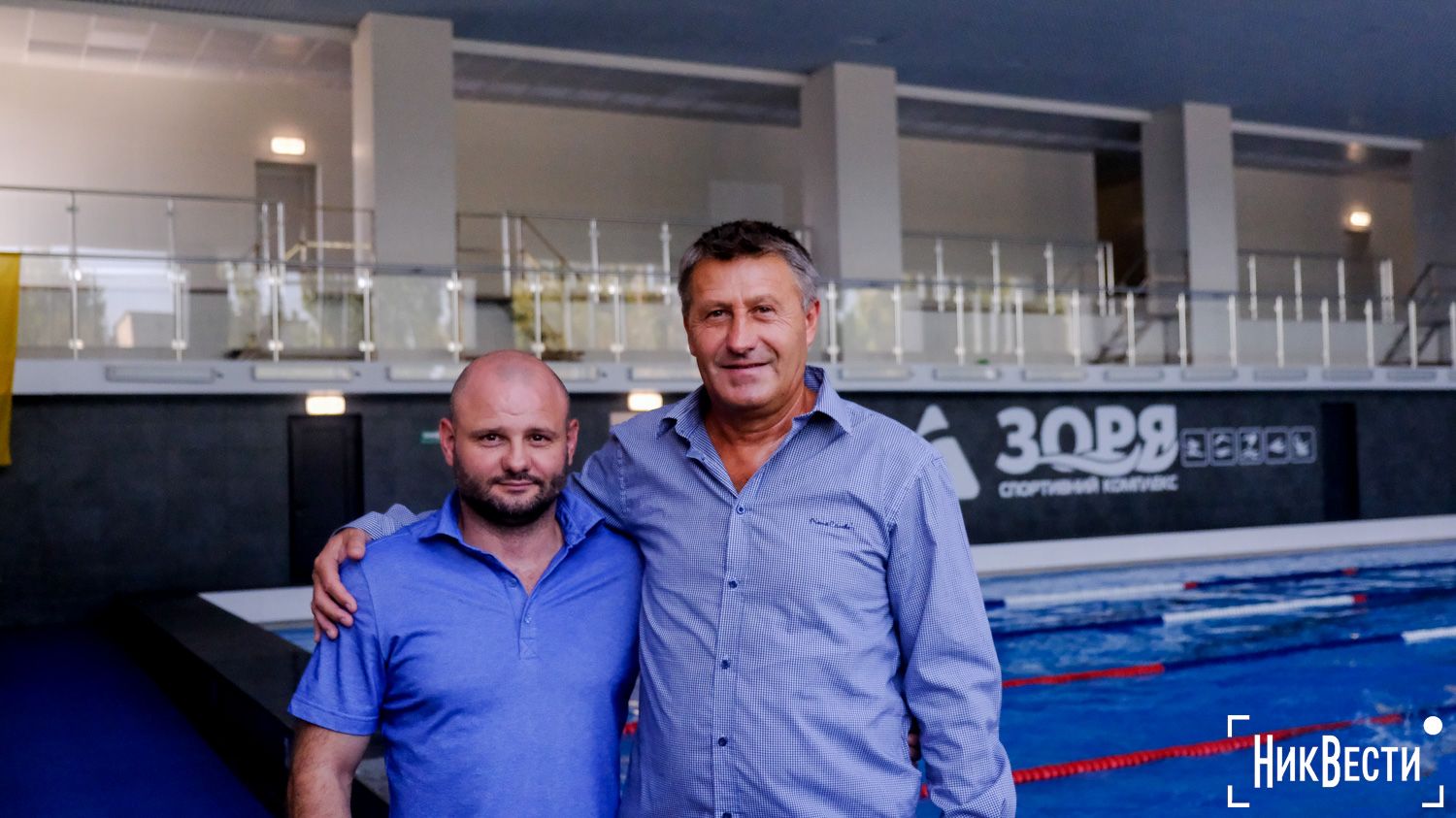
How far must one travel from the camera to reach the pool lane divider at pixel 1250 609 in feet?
30.7

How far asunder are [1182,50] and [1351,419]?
505 centimetres

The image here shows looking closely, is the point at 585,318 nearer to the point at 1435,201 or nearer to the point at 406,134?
the point at 406,134

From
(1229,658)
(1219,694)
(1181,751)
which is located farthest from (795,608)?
(1229,658)

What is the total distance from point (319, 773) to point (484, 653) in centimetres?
30

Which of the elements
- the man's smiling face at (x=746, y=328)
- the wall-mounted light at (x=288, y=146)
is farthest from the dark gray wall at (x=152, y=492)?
the man's smiling face at (x=746, y=328)

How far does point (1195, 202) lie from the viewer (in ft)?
51.9

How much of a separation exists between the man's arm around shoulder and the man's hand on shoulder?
15 cm

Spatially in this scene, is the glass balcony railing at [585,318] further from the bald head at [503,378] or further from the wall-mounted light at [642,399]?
the bald head at [503,378]

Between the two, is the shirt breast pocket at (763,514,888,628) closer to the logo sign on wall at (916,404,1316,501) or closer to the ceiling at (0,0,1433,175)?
the ceiling at (0,0,1433,175)

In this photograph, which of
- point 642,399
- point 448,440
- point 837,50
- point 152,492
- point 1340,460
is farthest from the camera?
point 1340,460

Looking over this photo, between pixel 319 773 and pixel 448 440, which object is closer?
pixel 319 773

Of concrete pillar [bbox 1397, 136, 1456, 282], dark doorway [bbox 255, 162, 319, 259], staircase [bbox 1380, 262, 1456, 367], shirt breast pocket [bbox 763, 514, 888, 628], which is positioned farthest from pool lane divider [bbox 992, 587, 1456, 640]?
dark doorway [bbox 255, 162, 319, 259]

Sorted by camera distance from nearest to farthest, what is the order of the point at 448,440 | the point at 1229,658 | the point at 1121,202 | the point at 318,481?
the point at 448,440
the point at 1229,658
the point at 318,481
the point at 1121,202

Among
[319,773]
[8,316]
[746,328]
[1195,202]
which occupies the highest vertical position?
[1195,202]
